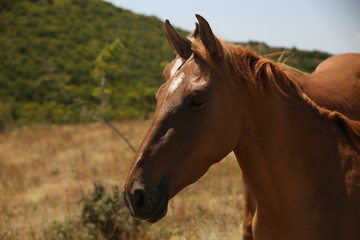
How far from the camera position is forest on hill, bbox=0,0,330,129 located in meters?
22.8

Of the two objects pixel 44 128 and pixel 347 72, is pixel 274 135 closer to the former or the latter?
pixel 347 72

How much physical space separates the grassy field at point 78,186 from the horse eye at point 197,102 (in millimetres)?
2614

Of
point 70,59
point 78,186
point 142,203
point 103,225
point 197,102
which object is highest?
point 197,102

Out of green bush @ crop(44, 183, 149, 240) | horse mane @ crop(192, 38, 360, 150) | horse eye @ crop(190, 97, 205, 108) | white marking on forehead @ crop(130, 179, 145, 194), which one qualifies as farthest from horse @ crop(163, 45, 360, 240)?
green bush @ crop(44, 183, 149, 240)

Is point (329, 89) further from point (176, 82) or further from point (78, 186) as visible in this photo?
point (78, 186)

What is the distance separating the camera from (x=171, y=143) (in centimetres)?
204

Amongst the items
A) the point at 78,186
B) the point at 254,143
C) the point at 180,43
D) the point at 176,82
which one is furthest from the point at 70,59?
the point at 254,143

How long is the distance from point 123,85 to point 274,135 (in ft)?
84.6

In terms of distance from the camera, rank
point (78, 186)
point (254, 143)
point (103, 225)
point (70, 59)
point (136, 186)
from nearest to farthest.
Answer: point (136, 186) → point (254, 143) → point (103, 225) → point (78, 186) → point (70, 59)

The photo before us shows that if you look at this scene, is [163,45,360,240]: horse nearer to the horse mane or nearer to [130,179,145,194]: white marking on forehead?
the horse mane

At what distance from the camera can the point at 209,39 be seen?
6.94 feet

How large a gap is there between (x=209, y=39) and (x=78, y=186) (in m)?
7.23

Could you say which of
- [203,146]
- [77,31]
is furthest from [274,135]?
[77,31]

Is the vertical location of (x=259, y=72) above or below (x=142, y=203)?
above
